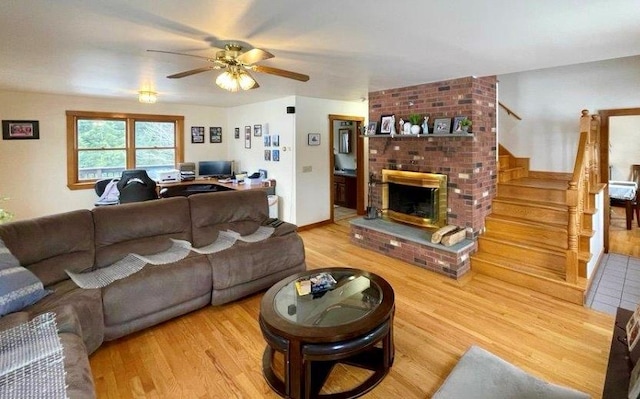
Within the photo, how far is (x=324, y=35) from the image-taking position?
2480 mm

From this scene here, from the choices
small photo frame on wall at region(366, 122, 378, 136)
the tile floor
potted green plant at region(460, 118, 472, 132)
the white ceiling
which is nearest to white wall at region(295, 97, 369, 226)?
small photo frame on wall at region(366, 122, 378, 136)

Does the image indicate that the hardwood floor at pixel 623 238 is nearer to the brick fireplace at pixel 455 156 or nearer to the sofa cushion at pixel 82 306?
the brick fireplace at pixel 455 156

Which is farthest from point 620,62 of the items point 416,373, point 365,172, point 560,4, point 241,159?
point 241,159

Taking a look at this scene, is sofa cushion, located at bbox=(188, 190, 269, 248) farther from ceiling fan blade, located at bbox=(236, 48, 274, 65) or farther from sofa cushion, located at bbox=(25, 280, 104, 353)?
ceiling fan blade, located at bbox=(236, 48, 274, 65)

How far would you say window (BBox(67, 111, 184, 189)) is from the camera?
5594mm

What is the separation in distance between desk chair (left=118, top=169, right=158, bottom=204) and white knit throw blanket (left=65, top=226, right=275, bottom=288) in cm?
232

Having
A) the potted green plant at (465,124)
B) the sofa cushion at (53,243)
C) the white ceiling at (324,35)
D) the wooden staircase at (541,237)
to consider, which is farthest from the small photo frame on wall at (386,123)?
the sofa cushion at (53,243)

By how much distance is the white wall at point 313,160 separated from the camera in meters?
5.44

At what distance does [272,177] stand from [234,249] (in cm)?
298

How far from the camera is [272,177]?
19.5ft

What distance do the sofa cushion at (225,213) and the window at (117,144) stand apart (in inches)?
135

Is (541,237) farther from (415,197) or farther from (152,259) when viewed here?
(152,259)

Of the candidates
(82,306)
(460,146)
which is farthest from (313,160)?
(82,306)

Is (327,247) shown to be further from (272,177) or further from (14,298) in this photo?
(14,298)
